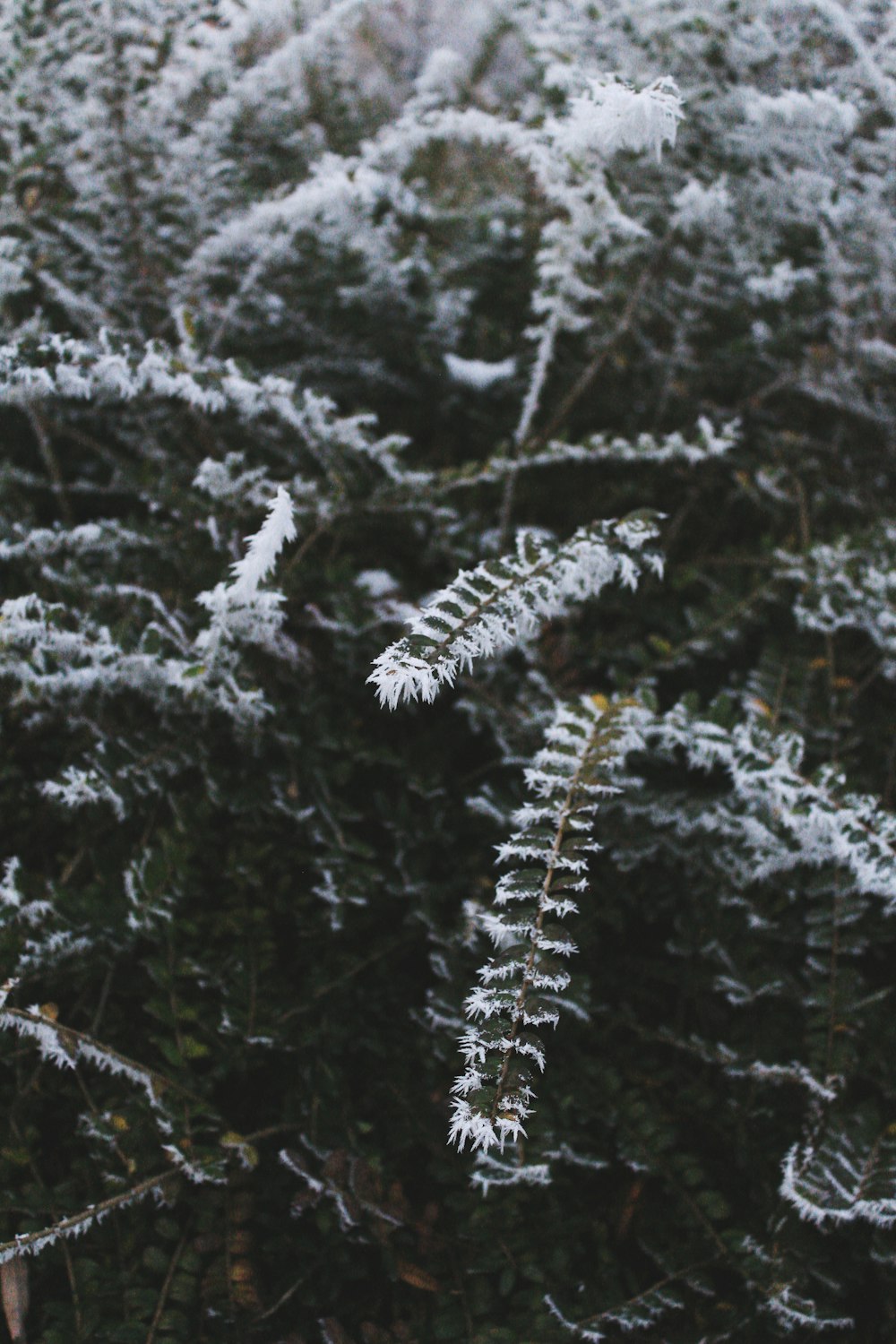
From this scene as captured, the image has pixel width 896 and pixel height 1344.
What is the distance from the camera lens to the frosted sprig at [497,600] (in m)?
0.66

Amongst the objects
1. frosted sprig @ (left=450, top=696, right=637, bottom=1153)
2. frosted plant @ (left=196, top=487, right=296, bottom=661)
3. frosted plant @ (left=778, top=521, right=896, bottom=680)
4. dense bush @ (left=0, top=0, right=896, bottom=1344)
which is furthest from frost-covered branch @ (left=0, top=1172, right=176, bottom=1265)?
frosted plant @ (left=778, top=521, right=896, bottom=680)

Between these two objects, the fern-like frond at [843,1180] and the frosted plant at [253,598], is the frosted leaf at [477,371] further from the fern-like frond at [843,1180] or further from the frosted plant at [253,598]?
the fern-like frond at [843,1180]

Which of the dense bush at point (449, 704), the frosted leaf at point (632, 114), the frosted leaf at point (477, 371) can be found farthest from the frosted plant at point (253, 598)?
the frosted leaf at point (477, 371)

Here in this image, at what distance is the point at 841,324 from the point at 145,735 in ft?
4.53

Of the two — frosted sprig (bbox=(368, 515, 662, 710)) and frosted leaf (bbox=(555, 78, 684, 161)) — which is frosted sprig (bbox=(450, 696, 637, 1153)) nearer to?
frosted sprig (bbox=(368, 515, 662, 710))

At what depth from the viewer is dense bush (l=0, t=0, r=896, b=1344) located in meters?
0.92

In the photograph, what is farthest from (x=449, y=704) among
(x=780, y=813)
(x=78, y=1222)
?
(x=78, y=1222)

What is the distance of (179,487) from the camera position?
1.41 meters

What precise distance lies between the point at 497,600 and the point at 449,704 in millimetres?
642

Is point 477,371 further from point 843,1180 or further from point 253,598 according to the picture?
point 843,1180

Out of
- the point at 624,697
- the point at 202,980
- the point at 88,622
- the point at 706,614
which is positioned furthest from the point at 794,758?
the point at 88,622

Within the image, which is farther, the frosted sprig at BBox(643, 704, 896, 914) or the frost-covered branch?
the frosted sprig at BBox(643, 704, 896, 914)

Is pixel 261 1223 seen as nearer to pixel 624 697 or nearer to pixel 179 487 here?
pixel 624 697

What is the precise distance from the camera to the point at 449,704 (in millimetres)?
1429
